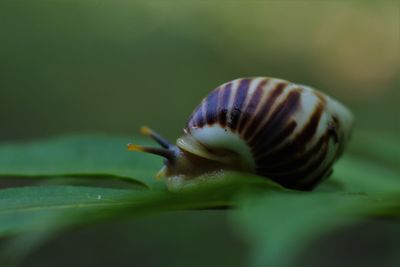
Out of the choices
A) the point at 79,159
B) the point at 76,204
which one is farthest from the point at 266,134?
the point at 76,204

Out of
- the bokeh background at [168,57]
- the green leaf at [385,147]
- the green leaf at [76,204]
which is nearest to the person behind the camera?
the green leaf at [76,204]

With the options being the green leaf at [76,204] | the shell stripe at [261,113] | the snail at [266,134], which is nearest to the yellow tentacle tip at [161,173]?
the snail at [266,134]

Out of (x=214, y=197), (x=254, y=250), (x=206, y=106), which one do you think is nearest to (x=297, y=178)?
(x=206, y=106)

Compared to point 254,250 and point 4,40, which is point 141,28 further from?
point 254,250

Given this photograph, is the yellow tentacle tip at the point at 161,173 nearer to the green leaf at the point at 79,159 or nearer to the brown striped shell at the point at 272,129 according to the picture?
the green leaf at the point at 79,159

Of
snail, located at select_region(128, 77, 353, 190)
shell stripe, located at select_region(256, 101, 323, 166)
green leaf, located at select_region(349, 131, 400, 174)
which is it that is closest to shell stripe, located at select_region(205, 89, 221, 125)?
snail, located at select_region(128, 77, 353, 190)

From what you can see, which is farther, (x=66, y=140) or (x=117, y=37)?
(x=117, y=37)

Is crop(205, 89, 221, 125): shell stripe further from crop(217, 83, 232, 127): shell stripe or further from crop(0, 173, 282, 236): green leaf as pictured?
crop(0, 173, 282, 236): green leaf
